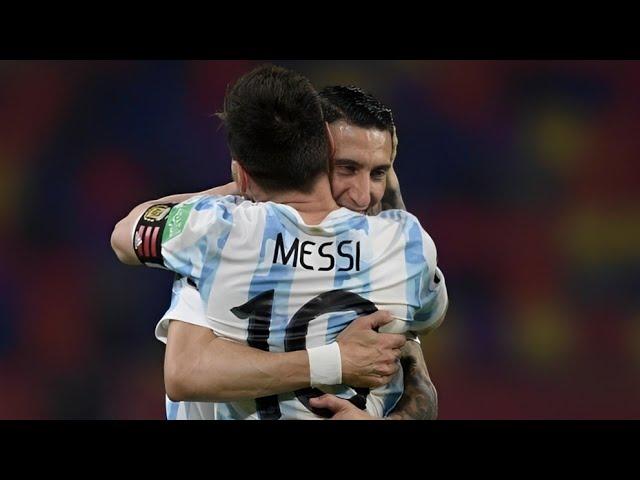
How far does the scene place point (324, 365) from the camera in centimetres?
203

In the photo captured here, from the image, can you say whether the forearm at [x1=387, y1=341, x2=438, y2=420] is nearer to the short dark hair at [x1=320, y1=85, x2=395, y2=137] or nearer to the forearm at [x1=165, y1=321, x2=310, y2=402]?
the forearm at [x1=165, y1=321, x2=310, y2=402]

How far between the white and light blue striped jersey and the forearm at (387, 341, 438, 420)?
5.8 inches

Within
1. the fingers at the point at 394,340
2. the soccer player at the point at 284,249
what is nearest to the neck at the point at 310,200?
the soccer player at the point at 284,249

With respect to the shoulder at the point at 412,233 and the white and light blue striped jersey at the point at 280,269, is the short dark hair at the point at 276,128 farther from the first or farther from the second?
the shoulder at the point at 412,233

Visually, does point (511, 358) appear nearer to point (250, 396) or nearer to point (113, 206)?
point (113, 206)

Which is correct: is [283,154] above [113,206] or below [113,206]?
above

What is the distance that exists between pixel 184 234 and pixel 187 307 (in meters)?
0.17

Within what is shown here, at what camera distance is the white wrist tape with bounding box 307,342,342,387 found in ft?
6.64

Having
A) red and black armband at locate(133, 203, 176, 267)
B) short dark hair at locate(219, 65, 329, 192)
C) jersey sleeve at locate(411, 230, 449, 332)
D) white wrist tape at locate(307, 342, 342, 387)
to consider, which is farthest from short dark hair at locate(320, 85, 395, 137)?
white wrist tape at locate(307, 342, 342, 387)

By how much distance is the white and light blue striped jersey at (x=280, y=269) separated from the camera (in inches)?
80.2

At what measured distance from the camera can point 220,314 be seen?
204 centimetres

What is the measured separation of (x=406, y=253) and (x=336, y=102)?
0.55 meters

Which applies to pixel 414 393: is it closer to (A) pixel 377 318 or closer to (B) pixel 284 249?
(A) pixel 377 318

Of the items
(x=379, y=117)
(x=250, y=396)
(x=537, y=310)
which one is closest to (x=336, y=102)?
(x=379, y=117)
